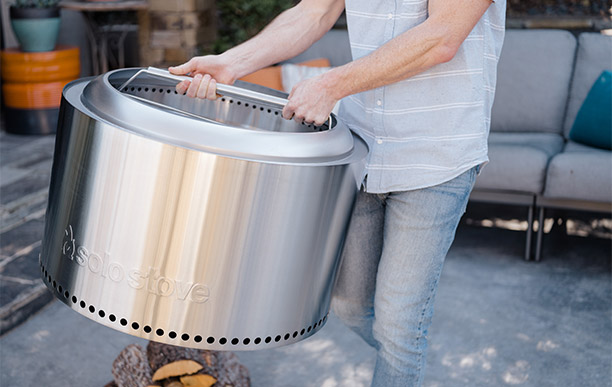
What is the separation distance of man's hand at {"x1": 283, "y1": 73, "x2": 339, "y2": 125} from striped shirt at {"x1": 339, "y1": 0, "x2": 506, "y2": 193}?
0.19 metres

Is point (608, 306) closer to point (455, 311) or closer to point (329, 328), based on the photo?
point (455, 311)

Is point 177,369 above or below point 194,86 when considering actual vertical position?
below

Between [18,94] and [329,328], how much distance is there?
2.63 m

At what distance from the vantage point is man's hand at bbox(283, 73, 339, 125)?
1253 mm

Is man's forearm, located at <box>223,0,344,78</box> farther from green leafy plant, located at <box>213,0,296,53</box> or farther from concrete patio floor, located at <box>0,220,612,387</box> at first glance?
green leafy plant, located at <box>213,0,296,53</box>

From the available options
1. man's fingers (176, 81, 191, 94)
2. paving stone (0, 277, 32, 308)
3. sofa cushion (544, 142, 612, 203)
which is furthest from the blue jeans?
sofa cushion (544, 142, 612, 203)

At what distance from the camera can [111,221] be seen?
1070mm

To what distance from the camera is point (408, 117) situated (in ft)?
4.63

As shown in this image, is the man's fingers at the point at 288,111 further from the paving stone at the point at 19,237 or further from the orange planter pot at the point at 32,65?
the orange planter pot at the point at 32,65

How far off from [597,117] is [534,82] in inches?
14.2

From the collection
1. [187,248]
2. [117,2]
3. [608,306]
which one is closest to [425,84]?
[187,248]

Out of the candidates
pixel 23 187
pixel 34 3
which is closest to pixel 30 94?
pixel 34 3

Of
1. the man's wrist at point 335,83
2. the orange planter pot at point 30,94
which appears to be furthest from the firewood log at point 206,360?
the orange planter pot at point 30,94

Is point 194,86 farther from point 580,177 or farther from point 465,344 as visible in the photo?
point 580,177
